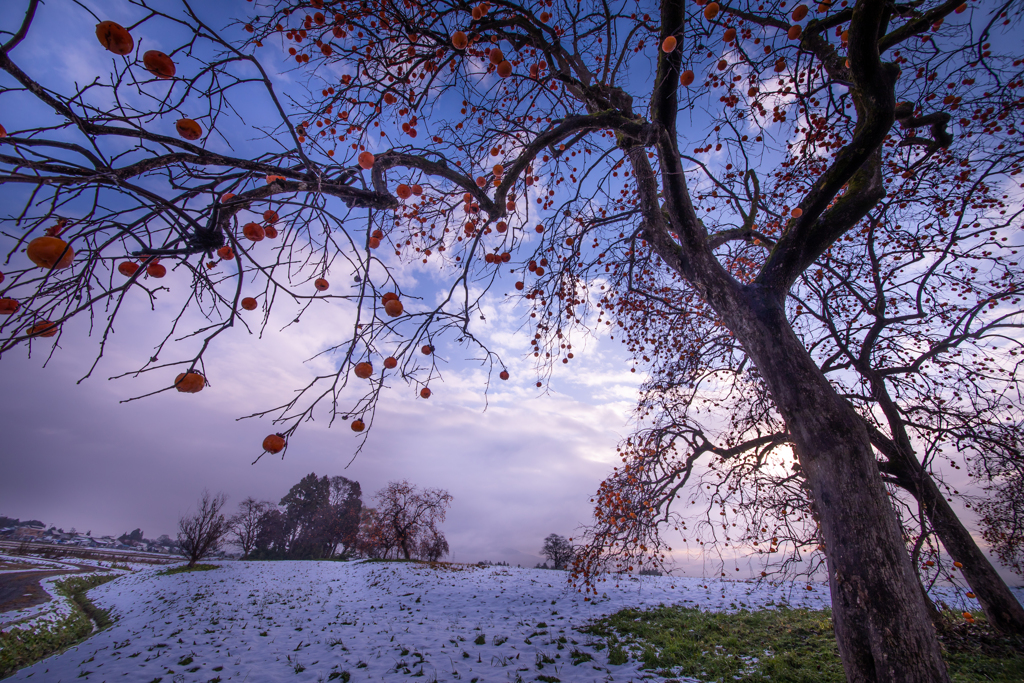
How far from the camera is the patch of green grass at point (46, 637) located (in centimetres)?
648

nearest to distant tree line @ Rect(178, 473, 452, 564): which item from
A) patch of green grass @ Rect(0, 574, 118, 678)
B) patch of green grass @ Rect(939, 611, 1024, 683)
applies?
patch of green grass @ Rect(0, 574, 118, 678)

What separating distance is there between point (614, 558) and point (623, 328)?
12.8 ft

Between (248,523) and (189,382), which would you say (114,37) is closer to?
(189,382)

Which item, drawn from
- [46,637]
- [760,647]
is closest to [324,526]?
[46,637]

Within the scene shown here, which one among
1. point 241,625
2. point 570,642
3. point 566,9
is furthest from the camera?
point 241,625

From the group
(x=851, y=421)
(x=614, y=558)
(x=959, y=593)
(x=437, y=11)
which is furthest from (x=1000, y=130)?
(x=614, y=558)

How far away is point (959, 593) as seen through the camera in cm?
386

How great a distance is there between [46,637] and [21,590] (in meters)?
12.4

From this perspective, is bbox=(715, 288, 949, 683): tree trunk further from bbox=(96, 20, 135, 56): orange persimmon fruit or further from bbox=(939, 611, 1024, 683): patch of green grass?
bbox=(96, 20, 135, 56): orange persimmon fruit

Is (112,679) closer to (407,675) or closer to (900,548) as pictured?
(407,675)

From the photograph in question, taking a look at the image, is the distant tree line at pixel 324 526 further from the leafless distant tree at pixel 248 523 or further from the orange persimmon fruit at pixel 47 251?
the orange persimmon fruit at pixel 47 251

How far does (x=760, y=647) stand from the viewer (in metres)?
4.86

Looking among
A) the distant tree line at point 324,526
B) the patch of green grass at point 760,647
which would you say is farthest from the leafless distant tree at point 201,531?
the patch of green grass at point 760,647

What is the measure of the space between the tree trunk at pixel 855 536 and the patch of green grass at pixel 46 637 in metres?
11.3
